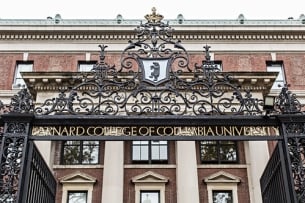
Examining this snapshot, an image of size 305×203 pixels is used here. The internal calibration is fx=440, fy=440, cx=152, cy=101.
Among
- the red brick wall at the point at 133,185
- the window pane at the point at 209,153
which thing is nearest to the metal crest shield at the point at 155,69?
the red brick wall at the point at 133,185

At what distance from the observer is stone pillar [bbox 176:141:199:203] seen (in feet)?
65.5

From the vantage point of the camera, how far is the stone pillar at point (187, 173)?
20.0 m

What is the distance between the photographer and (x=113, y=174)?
20688 mm

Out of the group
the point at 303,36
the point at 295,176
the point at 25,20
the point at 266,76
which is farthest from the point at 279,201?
the point at 25,20

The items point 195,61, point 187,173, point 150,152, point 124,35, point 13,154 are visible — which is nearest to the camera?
point 13,154

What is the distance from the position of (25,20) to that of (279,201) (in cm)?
2202

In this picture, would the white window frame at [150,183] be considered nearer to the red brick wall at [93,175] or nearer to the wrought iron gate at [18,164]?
the red brick wall at [93,175]

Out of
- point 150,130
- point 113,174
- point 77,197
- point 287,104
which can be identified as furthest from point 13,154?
point 77,197

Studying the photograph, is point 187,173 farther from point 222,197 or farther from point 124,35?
point 124,35

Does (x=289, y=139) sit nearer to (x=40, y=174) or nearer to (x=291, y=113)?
(x=291, y=113)

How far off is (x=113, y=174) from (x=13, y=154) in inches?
481

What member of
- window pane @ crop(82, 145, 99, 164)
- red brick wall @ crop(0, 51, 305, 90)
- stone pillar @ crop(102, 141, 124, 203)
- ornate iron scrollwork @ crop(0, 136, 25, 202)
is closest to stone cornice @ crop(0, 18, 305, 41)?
red brick wall @ crop(0, 51, 305, 90)

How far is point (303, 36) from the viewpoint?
26156mm

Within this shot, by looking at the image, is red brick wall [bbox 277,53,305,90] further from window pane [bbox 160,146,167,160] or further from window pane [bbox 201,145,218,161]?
window pane [bbox 160,146,167,160]
